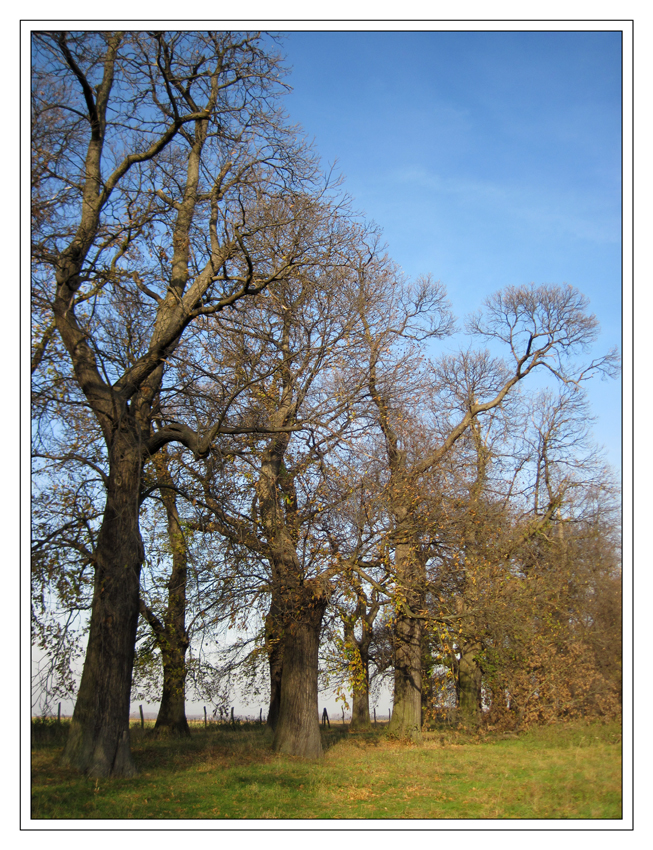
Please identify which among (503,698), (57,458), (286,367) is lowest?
(503,698)

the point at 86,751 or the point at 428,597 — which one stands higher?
the point at 428,597

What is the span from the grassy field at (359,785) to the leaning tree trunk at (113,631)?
11.5 inches

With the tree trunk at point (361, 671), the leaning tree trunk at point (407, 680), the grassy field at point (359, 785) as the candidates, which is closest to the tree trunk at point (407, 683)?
the leaning tree trunk at point (407, 680)

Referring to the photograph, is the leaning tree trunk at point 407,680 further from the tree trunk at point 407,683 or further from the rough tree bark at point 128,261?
the rough tree bark at point 128,261

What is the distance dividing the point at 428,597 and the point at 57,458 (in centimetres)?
767

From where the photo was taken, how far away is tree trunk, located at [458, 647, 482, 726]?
13.7 m

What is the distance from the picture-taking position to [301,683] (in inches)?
444

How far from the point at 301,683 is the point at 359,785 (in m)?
3.34

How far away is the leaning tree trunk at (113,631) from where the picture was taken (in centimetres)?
774

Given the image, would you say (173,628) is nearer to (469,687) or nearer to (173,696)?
(173,696)

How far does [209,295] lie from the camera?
31.4 feet

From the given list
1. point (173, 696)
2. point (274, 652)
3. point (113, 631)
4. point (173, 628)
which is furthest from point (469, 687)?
point (113, 631)
